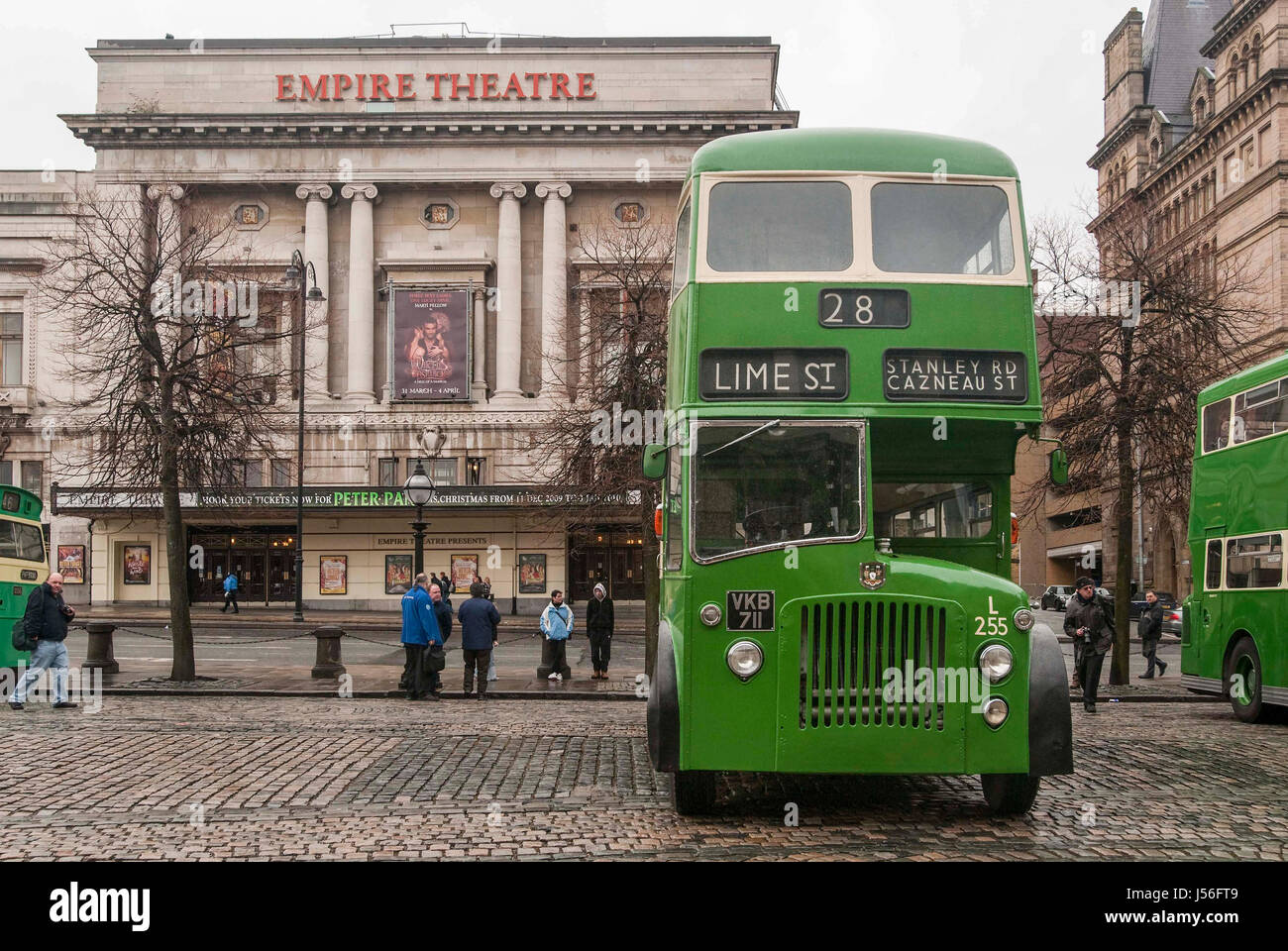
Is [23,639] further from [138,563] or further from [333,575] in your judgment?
[138,563]

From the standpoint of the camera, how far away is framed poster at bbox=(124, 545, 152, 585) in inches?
1994

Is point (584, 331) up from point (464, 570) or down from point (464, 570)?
up

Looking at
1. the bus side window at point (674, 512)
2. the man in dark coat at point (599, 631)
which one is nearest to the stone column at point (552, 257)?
the man in dark coat at point (599, 631)

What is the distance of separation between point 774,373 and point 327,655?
52.7ft

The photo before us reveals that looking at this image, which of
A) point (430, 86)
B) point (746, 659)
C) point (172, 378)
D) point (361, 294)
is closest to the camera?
point (746, 659)

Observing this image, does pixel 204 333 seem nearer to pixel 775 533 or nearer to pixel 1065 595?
pixel 775 533

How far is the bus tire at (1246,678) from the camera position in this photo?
16.7 metres

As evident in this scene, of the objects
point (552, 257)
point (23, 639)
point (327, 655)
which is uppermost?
point (552, 257)

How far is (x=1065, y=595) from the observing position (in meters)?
69.4

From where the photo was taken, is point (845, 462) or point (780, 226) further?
point (780, 226)

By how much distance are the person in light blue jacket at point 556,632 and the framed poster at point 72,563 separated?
34551mm

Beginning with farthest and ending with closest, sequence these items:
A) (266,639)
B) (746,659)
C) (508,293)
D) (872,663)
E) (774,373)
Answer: (508,293) → (266,639) → (774,373) → (746,659) → (872,663)

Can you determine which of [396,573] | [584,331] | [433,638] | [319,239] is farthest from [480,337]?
[433,638]

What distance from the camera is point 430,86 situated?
52.6 m
